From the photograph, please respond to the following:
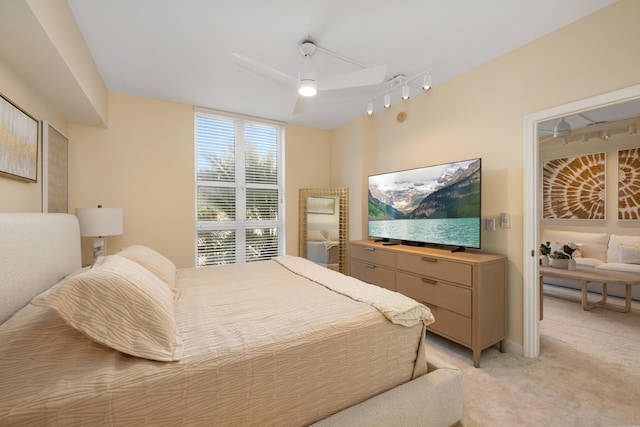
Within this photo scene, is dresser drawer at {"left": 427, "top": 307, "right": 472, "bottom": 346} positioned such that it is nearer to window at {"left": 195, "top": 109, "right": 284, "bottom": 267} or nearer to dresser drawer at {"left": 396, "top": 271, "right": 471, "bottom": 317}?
dresser drawer at {"left": 396, "top": 271, "right": 471, "bottom": 317}

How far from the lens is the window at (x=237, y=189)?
11.8 feet

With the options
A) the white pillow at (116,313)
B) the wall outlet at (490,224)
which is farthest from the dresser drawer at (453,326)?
the white pillow at (116,313)

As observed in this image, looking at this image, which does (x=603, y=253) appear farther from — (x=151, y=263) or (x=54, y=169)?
(x=54, y=169)

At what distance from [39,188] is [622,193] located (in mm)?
7281

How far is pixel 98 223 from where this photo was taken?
2.54 m

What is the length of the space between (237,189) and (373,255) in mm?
2118

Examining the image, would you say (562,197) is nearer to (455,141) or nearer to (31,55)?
(455,141)

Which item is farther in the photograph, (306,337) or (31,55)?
(31,55)

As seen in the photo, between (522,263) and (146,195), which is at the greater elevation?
(146,195)

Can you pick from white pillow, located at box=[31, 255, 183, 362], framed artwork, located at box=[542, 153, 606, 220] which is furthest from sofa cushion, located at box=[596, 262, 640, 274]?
white pillow, located at box=[31, 255, 183, 362]

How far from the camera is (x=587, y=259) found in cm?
426

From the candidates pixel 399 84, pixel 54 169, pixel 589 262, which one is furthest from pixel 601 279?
pixel 54 169

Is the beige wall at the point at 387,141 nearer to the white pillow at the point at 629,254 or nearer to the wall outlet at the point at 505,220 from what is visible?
the wall outlet at the point at 505,220

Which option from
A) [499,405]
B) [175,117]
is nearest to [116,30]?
[175,117]
